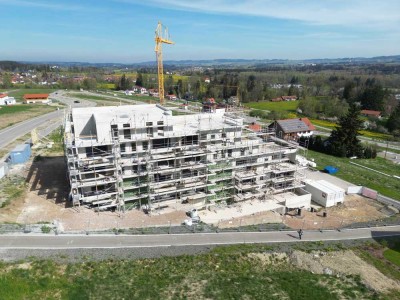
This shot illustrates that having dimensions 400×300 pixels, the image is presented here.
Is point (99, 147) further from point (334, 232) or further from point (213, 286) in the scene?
point (334, 232)

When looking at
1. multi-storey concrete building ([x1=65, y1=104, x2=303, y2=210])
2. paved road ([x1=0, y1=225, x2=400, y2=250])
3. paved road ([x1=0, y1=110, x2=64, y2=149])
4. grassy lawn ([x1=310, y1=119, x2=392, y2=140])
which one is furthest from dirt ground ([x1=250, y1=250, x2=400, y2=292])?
grassy lawn ([x1=310, y1=119, x2=392, y2=140])

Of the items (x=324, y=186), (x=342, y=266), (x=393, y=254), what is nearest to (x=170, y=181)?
(x=342, y=266)

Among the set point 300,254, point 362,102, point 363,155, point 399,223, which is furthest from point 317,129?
point 300,254

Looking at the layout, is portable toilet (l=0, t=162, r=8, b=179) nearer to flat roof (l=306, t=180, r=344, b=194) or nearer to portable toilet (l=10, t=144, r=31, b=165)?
portable toilet (l=10, t=144, r=31, b=165)

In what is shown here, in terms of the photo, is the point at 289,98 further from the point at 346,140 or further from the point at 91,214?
the point at 91,214

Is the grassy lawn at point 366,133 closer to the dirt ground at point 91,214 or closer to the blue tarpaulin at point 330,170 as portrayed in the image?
the blue tarpaulin at point 330,170
